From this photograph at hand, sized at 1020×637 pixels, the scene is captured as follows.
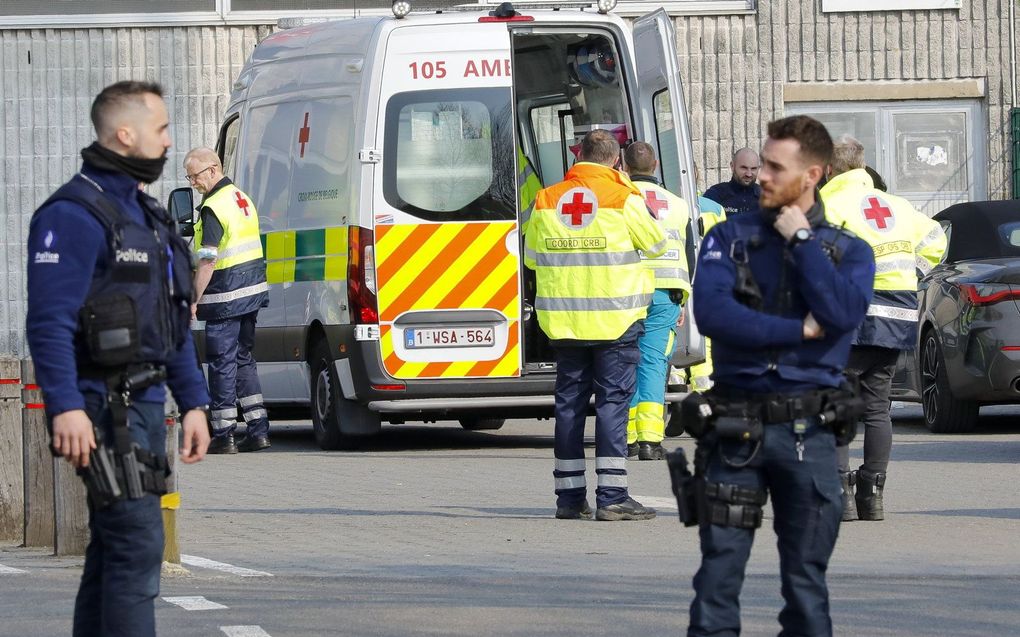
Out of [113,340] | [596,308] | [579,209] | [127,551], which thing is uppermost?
[579,209]

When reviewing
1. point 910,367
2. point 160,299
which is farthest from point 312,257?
point 160,299

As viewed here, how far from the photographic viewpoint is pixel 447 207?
12.7 meters

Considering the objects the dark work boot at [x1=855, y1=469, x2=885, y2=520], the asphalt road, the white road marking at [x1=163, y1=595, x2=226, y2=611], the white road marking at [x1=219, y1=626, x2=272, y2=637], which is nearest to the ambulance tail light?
the asphalt road

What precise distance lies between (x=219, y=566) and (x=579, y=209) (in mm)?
2501

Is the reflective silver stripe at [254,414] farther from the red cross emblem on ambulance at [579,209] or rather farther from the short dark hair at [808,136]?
the short dark hair at [808,136]

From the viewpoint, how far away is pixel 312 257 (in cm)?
1334

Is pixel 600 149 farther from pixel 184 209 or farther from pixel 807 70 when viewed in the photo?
pixel 807 70

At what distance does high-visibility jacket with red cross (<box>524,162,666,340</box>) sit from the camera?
949 cm

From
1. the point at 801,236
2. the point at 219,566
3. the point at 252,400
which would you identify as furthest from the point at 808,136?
the point at 252,400

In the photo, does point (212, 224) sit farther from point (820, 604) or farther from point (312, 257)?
point (820, 604)

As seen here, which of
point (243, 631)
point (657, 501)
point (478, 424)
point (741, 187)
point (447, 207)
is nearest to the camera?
point (243, 631)

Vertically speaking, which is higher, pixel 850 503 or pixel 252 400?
pixel 252 400

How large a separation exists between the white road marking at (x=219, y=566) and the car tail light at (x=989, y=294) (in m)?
6.35

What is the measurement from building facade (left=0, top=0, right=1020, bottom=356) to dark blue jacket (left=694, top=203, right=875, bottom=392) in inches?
599
